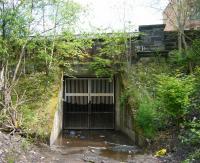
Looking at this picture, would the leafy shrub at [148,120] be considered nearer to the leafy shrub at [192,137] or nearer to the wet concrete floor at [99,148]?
the wet concrete floor at [99,148]

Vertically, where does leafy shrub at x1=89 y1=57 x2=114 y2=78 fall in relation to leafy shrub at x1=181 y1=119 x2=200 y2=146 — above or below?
above

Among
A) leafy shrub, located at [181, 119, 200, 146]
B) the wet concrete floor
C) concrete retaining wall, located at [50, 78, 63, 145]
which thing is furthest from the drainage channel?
leafy shrub, located at [181, 119, 200, 146]

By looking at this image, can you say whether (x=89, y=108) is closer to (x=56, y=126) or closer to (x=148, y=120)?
(x=56, y=126)

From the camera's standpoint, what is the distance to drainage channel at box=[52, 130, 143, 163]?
9039 mm

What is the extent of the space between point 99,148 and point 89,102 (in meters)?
5.61

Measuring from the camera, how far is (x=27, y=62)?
517 inches

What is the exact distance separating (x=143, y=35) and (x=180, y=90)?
565cm

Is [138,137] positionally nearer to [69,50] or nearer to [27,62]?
[69,50]

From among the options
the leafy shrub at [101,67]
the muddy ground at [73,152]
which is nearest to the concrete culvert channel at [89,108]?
the leafy shrub at [101,67]

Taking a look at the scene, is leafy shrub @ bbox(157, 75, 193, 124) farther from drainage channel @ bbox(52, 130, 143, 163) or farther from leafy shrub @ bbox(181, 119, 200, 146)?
drainage channel @ bbox(52, 130, 143, 163)

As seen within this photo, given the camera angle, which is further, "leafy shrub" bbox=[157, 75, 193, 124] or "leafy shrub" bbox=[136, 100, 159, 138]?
"leafy shrub" bbox=[136, 100, 159, 138]

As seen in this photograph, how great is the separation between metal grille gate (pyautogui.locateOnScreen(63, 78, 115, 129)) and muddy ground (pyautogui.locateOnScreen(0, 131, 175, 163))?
3758 millimetres

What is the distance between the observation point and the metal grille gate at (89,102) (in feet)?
51.7

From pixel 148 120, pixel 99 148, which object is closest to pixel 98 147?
pixel 99 148
